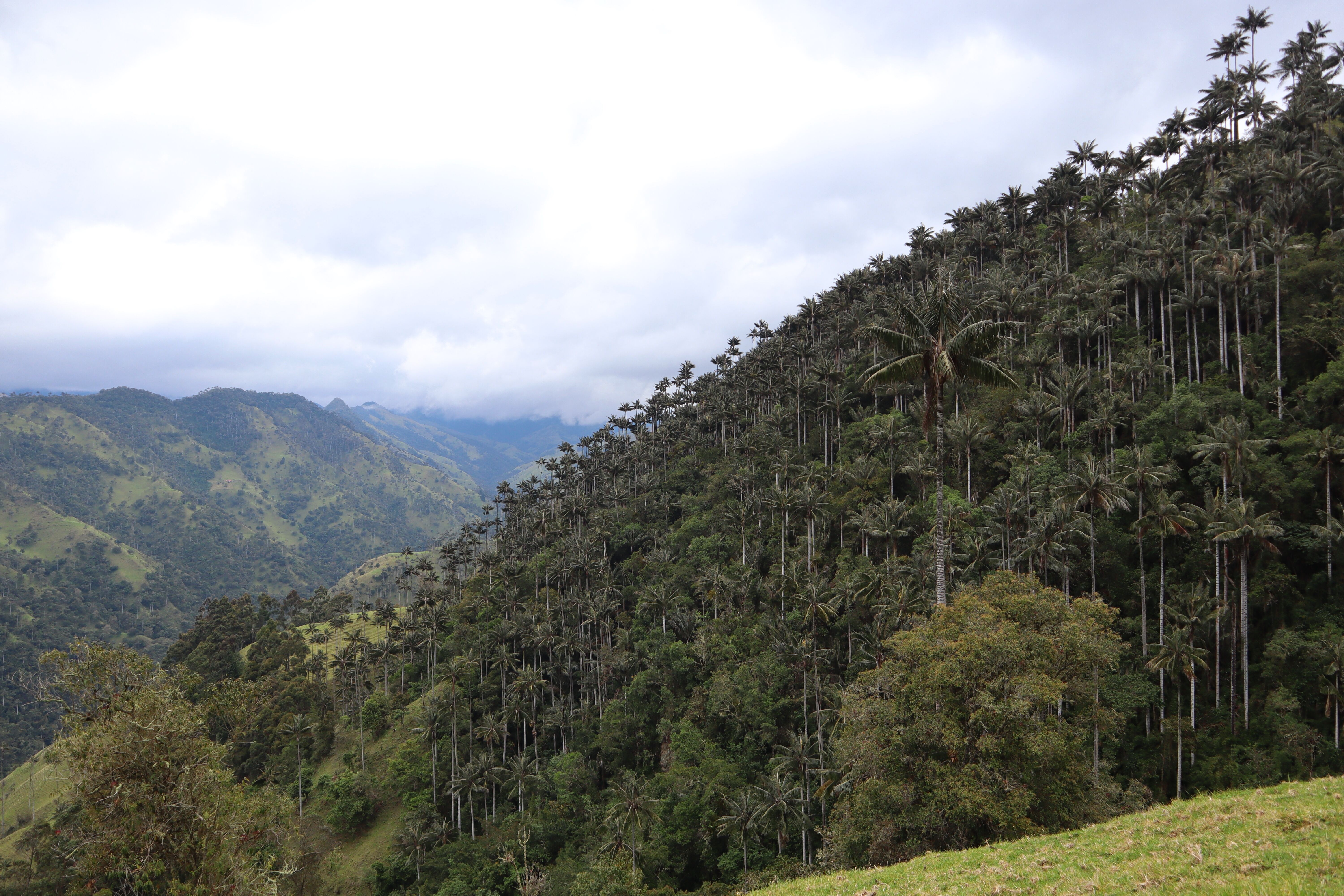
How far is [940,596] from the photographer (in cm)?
3222

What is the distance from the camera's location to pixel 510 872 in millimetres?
69500

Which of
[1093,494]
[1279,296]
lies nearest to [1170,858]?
[1093,494]

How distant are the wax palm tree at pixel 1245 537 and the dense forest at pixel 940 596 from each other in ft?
1.54

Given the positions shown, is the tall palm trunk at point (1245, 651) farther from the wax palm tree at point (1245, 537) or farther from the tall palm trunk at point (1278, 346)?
the tall palm trunk at point (1278, 346)

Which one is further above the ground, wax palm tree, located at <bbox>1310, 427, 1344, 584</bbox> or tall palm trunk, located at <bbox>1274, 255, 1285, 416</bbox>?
tall palm trunk, located at <bbox>1274, 255, 1285, 416</bbox>

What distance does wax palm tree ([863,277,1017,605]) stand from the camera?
3145 centimetres

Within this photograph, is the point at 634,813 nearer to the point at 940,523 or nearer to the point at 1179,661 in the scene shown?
the point at 940,523

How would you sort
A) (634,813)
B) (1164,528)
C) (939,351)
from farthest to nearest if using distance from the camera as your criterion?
(634,813) < (1164,528) < (939,351)

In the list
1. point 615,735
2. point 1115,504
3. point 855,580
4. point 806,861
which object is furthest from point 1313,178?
point 615,735

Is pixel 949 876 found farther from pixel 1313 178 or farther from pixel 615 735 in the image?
pixel 1313 178

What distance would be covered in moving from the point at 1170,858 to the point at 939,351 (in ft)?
75.3

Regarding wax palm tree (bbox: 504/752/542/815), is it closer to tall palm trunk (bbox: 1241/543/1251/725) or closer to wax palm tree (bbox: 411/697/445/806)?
wax palm tree (bbox: 411/697/445/806)

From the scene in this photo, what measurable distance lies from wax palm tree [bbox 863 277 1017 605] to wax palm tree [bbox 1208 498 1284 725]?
31234 mm

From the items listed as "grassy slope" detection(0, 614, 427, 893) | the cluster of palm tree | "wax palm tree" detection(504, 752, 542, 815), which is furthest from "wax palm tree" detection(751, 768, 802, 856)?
"grassy slope" detection(0, 614, 427, 893)
